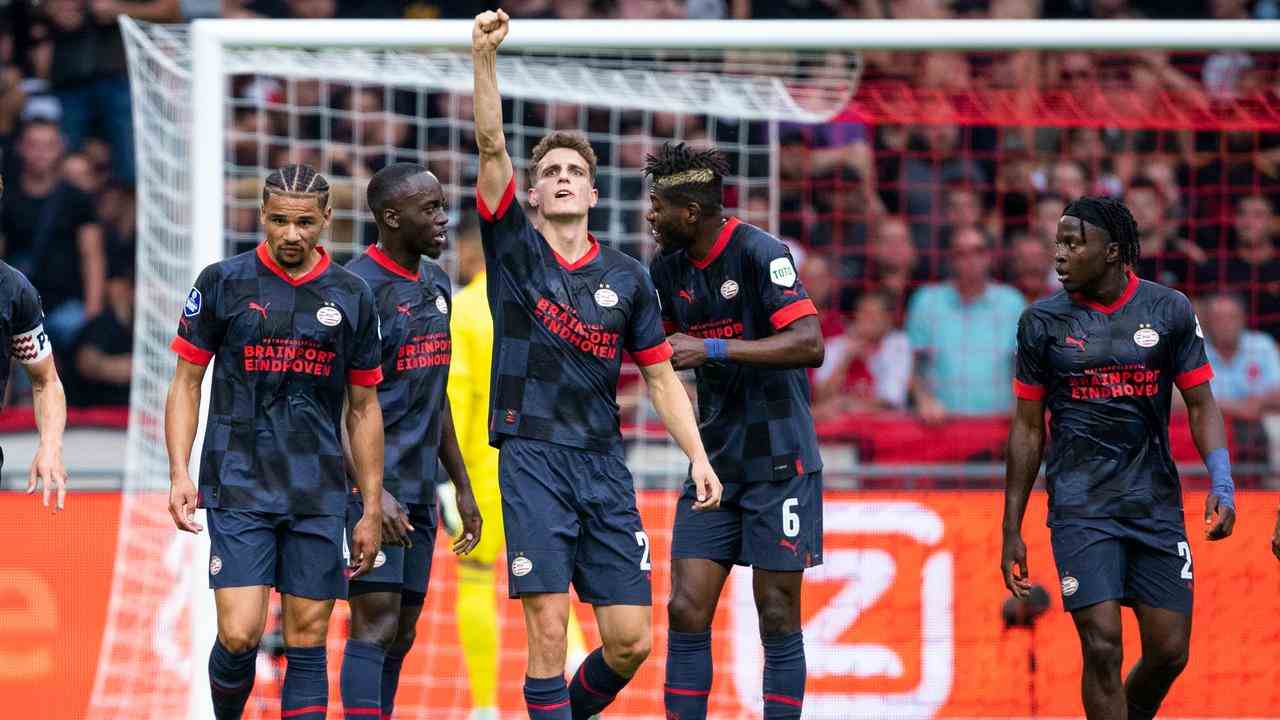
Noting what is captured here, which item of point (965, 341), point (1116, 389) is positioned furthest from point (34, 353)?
point (965, 341)

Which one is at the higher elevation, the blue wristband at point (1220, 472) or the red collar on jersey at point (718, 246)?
the red collar on jersey at point (718, 246)

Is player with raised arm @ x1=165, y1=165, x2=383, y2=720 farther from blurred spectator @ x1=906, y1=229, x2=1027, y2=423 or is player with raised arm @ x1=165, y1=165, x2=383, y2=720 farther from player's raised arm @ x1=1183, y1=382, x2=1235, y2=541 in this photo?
blurred spectator @ x1=906, y1=229, x2=1027, y2=423

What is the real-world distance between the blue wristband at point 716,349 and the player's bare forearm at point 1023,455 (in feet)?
4.02

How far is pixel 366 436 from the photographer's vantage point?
6.52 meters

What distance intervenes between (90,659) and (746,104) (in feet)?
14.4

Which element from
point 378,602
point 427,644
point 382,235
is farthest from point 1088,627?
point 427,644

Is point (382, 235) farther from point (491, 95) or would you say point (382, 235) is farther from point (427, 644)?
point (427, 644)

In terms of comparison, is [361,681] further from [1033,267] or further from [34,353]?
[1033,267]

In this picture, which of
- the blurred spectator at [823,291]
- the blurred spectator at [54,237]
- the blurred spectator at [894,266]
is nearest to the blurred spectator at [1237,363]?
the blurred spectator at [894,266]

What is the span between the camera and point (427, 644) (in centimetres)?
946

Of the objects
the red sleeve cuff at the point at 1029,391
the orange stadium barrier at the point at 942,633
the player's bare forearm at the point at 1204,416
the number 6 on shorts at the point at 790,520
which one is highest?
the red sleeve cuff at the point at 1029,391

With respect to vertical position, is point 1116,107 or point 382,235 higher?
point 1116,107

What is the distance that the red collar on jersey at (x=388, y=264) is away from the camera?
23.8 feet

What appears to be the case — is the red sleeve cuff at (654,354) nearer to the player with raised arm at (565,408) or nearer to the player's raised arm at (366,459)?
the player with raised arm at (565,408)
